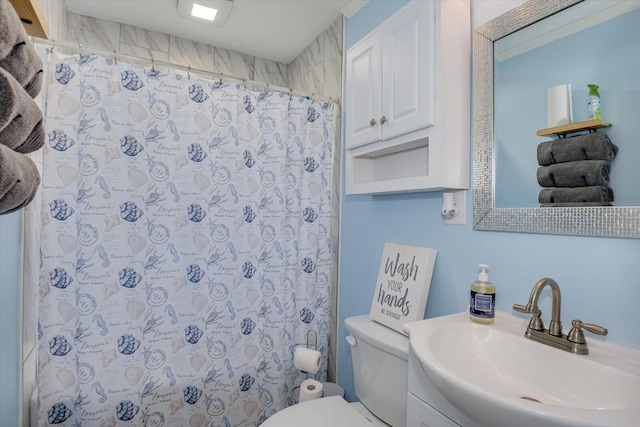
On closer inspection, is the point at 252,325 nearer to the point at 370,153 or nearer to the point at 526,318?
the point at 370,153

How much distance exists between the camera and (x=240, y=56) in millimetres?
2562

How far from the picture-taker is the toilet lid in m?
1.26

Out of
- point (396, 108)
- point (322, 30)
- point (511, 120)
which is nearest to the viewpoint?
point (511, 120)

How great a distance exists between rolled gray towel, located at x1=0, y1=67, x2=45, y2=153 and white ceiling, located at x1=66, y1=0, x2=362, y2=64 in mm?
1612

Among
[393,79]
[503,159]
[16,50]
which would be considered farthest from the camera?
[393,79]

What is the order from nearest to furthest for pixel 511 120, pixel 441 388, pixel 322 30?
1. pixel 441 388
2. pixel 511 120
3. pixel 322 30

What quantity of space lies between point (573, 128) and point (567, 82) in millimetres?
148

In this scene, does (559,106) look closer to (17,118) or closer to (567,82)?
(567,82)

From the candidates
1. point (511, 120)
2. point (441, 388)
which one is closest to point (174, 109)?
point (511, 120)

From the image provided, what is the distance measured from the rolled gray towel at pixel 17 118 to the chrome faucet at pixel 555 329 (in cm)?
117

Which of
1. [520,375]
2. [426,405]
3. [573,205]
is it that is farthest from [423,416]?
[573,205]

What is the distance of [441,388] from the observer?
0.75 m

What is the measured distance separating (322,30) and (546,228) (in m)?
1.83

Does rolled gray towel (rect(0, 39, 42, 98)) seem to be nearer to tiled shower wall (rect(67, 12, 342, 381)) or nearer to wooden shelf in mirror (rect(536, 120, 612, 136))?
wooden shelf in mirror (rect(536, 120, 612, 136))
